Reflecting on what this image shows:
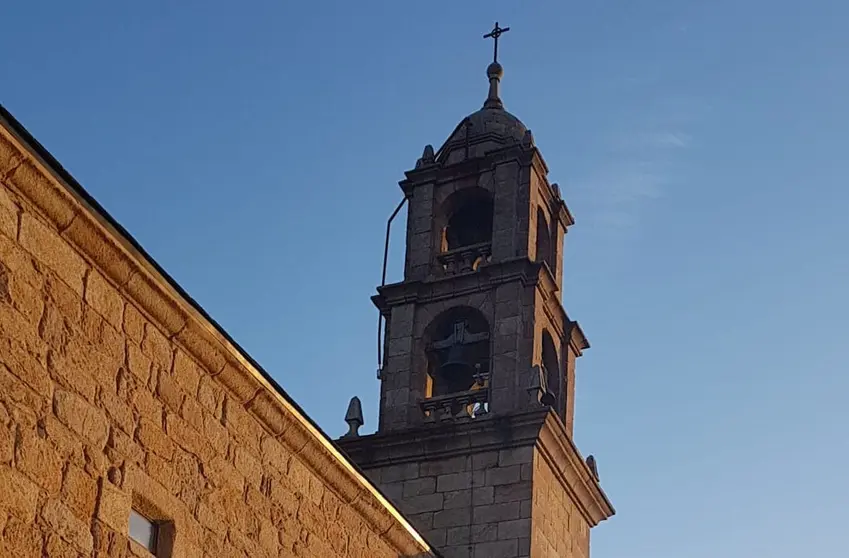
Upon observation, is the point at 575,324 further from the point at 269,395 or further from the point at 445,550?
the point at 269,395

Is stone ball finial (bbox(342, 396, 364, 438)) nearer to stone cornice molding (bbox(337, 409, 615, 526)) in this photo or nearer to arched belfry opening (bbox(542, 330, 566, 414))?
stone cornice molding (bbox(337, 409, 615, 526))

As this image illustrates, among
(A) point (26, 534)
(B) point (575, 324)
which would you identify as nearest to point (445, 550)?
(B) point (575, 324)

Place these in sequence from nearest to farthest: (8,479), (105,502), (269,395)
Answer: (8,479)
(105,502)
(269,395)

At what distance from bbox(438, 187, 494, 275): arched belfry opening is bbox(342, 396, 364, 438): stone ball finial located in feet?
7.26

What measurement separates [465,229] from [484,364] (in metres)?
2.49

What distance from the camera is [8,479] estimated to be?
755 centimetres

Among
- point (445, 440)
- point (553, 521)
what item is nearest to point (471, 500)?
point (445, 440)

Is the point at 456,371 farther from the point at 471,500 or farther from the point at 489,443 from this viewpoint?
the point at 471,500

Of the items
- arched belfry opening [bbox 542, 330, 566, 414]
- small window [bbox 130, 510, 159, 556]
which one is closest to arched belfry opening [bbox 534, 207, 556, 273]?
arched belfry opening [bbox 542, 330, 566, 414]

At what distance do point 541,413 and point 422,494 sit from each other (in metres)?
1.64

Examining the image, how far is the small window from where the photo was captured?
339 inches

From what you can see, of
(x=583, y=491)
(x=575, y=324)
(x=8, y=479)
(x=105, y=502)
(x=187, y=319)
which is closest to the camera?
(x=8, y=479)

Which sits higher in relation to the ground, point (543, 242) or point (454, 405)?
point (543, 242)

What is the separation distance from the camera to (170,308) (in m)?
9.14
